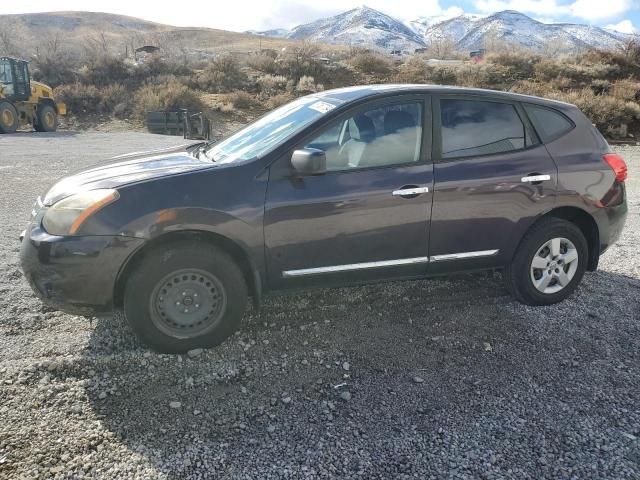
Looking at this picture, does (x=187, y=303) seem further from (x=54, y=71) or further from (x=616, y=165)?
(x=54, y=71)

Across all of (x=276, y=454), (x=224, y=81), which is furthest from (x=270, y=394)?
(x=224, y=81)

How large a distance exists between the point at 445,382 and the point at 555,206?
1.82 m

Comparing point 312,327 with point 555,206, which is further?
point 555,206

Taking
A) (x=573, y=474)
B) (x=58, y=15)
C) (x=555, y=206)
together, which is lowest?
(x=573, y=474)

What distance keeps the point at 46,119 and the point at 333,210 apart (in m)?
20.3

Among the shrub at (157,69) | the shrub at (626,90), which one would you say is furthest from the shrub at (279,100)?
the shrub at (626,90)

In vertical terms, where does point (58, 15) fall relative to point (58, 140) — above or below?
above

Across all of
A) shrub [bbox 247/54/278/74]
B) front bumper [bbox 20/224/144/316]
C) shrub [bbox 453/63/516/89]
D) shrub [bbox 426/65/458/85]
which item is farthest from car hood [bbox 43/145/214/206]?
shrub [bbox 247/54/278/74]

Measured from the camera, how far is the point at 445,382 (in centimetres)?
323

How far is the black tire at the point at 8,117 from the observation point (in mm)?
18141

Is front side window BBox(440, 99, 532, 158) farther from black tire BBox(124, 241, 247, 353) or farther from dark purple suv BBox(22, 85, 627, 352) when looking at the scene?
black tire BBox(124, 241, 247, 353)

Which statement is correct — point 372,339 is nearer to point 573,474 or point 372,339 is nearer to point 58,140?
point 573,474

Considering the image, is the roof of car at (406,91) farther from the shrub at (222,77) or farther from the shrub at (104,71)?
the shrub at (104,71)

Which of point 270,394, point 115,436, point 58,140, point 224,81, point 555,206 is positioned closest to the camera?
point 115,436
